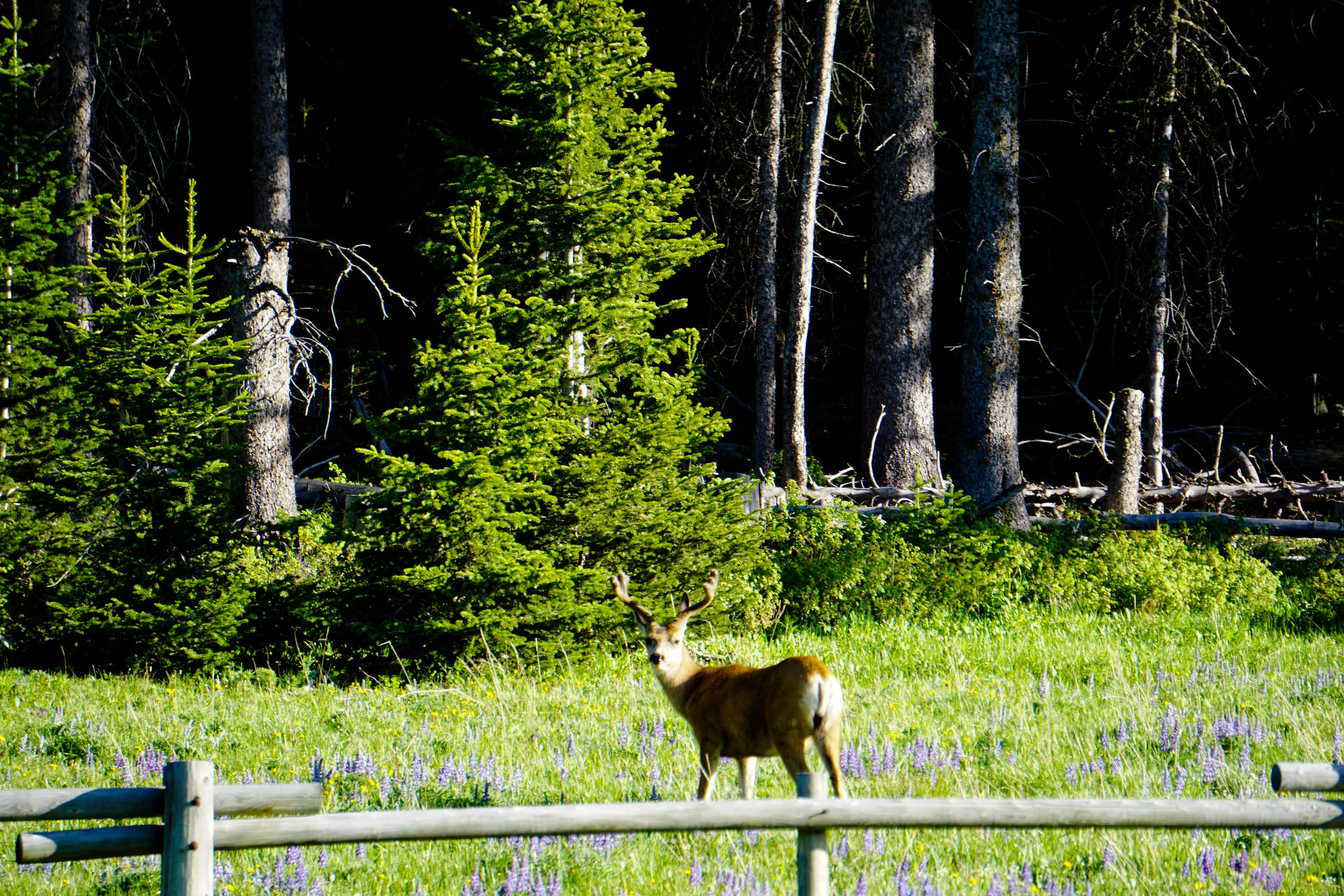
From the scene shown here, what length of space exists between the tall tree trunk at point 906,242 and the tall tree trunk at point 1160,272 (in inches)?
131

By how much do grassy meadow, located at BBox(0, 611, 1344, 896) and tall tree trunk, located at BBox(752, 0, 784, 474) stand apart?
6.82 metres

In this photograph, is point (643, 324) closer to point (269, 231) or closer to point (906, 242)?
point (906, 242)

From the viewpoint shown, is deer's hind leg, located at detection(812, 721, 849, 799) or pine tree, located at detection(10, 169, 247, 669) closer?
deer's hind leg, located at detection(812, 721, 849, 799)

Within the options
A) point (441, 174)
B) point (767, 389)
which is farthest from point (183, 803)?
point (441, 174)

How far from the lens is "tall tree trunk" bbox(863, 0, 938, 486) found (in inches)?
611

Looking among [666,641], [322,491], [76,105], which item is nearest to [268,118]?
[76,105]

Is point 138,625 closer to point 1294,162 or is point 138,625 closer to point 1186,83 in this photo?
point 1186,83

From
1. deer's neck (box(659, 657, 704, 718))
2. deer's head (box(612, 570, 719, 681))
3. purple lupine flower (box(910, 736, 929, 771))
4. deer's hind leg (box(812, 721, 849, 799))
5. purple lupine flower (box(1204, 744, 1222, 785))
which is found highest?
deer's head (box(612, 570, 719, 681))

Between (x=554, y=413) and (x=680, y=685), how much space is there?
13.4 ft

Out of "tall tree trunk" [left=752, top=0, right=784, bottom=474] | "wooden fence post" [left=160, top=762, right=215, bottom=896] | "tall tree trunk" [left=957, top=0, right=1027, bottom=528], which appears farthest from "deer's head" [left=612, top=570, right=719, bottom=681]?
"tall tree trunk" [left=752, top=0, right=784, bottom=474]

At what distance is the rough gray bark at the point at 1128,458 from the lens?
559 inches

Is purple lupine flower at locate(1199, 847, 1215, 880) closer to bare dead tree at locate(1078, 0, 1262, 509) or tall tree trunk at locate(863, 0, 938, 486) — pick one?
tall tree trunk at locate(863, 0, 938, 486)

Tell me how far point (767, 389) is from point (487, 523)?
8968mm

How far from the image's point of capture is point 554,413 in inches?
369
